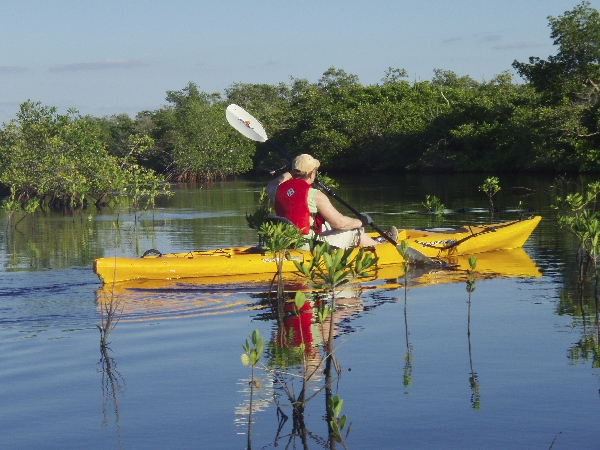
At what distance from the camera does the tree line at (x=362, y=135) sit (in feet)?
87.9

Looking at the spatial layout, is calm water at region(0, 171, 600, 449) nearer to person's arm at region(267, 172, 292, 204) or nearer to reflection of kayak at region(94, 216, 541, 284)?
reflection of kayak at region(94, 216, 541, 284)

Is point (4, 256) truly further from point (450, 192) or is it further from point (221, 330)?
point (450, 192)

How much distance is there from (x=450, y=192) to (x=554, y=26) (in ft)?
30.8

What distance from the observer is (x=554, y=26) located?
1398 inches

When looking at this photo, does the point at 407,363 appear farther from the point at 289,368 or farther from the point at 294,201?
the point at 294,201

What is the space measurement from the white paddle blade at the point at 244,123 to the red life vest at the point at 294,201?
7.47ft

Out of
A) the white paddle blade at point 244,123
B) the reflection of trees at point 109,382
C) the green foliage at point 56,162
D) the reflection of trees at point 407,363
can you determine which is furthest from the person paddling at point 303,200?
the green foliage at point 56,162

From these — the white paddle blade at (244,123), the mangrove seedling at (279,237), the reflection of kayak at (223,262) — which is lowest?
the reflection of kayak at (223,262)

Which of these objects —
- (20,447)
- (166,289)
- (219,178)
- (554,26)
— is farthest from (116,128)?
(20,447)

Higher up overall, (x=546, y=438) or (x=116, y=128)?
(x=116, y=128)

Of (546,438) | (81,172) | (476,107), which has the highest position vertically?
(476,107)

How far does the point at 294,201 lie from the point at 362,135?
153ft

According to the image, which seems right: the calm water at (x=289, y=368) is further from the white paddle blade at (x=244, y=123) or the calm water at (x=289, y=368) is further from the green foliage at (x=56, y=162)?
the green foliage at (x=56, y=162)

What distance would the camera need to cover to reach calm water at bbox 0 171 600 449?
17.4ft
